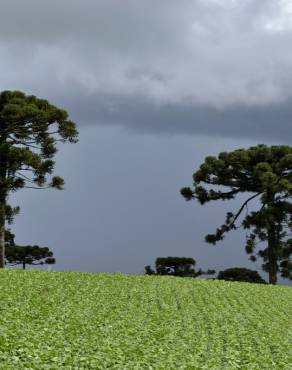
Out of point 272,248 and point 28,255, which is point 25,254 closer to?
point 28,255

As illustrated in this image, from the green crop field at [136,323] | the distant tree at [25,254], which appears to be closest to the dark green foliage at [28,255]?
the distant tree at [25,254]

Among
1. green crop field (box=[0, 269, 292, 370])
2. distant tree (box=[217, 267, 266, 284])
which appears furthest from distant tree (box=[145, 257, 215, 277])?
green crop field (box=[0, 269, 292, 370])

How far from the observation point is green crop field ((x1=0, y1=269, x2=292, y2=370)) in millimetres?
15250

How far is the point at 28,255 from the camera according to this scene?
51375mm

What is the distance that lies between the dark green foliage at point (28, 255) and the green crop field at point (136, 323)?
1865cm

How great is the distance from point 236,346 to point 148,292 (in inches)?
375

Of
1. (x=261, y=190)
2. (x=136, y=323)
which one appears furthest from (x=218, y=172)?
(x=136, y=323)

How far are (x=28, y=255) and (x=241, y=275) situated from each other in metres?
18.7

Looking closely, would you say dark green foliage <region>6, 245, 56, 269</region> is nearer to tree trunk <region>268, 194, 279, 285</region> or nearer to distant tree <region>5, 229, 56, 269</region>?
distant tree <region>5, 229, 56, 269</region>

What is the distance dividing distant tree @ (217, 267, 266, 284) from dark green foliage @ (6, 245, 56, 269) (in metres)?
15.1

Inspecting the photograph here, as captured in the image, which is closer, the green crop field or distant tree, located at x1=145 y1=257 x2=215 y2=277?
the green crop field

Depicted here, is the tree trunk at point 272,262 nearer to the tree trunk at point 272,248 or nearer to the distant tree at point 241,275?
the tree trunk at point 272,248

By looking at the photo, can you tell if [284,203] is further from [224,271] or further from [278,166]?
[224,271]

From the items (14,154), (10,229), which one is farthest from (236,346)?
(10,229)
